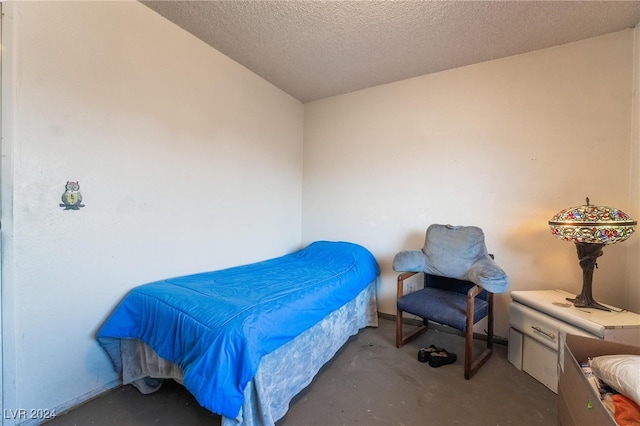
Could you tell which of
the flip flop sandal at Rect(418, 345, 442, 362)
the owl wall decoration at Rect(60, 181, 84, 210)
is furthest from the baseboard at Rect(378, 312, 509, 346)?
the owl wall decoration at Rect(60, 181, 84, 210)

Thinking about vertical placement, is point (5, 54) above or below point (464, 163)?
above

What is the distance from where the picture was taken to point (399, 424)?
4.71 ft

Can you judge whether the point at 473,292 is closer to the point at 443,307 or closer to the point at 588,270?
the point at 443,307

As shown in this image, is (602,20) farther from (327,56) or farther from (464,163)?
(327,56)

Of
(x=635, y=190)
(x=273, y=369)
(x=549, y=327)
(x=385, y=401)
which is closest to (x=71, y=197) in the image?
(x=273, y=369)

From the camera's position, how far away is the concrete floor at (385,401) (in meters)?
1.46

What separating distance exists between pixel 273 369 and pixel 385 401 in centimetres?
77

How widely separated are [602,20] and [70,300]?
4096mm

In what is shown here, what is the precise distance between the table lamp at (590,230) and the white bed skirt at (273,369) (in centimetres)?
168

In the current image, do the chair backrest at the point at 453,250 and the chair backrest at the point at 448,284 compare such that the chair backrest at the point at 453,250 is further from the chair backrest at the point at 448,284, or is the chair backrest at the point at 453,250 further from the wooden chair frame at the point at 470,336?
the wooden chair frame at the point at 470,336

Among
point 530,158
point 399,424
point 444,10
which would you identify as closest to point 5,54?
point 444,10

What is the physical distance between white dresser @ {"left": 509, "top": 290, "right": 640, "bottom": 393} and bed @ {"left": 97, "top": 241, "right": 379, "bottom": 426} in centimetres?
128

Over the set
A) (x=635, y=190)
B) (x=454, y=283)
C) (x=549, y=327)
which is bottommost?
(x=549, y=327)

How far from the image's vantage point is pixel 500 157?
239 cm
